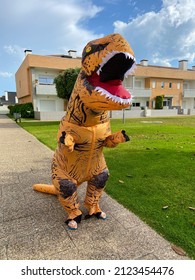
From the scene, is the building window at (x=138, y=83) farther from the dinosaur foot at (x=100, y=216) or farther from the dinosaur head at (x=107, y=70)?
the dinosaur head at (x=107, y=70)

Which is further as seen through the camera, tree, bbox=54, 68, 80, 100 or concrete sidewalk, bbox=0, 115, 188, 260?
tree, bbox=54, 68, 80, 100

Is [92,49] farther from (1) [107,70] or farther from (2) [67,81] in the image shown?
(2) [67,81]

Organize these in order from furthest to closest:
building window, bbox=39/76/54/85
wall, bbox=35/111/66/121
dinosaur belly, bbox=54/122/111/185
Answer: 1. building window, bbox=39/76/54/85
2. wall, bbox=35/111/66/121
3. dinosaur belly, bbox=54/122/111/185

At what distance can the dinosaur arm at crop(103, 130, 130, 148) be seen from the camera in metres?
2.45

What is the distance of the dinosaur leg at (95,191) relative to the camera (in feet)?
9.00

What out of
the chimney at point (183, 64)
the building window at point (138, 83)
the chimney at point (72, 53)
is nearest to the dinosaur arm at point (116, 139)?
the chimney at point (72, 53)

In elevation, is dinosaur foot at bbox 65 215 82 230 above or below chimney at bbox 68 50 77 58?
below

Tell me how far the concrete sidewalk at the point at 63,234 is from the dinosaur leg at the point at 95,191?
0.12 meters

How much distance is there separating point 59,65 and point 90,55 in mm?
26198

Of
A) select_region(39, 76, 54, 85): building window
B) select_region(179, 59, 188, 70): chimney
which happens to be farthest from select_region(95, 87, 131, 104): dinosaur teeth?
select_region(179, 59, 188, 70): chimney

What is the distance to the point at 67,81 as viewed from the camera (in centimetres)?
1452

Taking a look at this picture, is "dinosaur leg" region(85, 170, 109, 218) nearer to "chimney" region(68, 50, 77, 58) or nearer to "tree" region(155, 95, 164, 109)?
"chimney" region(68, 50, 77, 58)

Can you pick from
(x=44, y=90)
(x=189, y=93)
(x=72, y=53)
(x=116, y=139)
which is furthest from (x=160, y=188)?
(x=189, y=93)

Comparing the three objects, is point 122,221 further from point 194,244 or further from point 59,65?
point 59,65
